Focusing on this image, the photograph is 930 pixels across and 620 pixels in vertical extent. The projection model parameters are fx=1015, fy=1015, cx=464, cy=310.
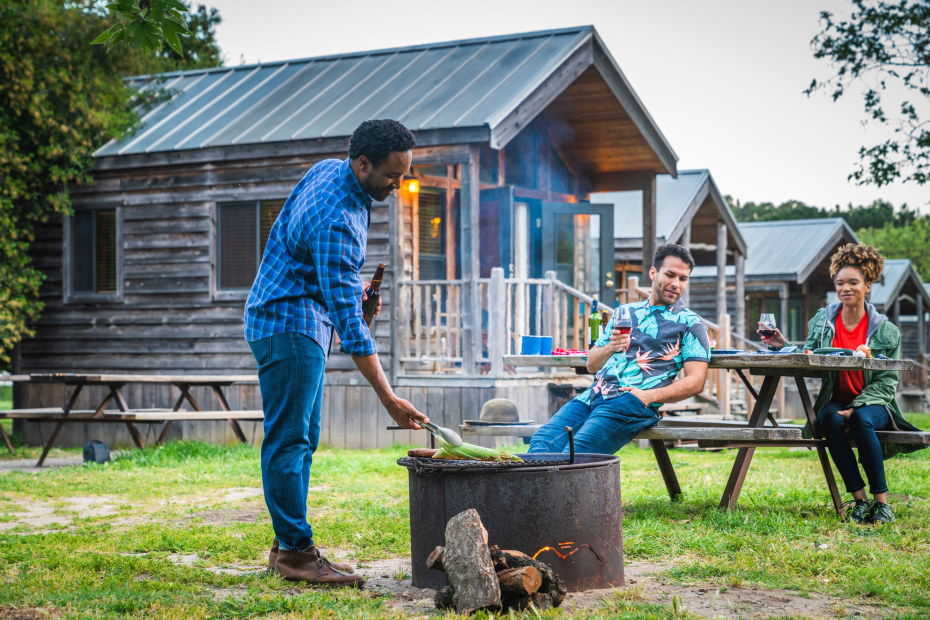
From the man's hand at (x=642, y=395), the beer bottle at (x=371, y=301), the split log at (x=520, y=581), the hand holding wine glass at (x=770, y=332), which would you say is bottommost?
the split log at (x=520, y=581)

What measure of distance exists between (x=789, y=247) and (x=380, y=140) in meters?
23.2

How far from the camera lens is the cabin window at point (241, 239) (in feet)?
41.3

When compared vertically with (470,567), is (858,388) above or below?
above

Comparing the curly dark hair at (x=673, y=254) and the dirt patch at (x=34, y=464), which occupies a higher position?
the curly dark hair at (x=673, y=254)

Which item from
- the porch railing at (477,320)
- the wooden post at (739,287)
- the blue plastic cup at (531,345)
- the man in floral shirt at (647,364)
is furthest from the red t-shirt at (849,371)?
the wooden post at (739,287)

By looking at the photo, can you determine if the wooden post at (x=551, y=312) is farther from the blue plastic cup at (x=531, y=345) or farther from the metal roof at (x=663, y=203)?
the metal roof at (x=663, y=203)

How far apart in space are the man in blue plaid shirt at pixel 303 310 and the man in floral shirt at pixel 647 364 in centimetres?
163

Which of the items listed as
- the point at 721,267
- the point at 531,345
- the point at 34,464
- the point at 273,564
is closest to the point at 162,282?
the point at 34,464

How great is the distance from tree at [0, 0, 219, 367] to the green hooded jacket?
32.8 feet

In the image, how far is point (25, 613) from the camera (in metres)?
3.68

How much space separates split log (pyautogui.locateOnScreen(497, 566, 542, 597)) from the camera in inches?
142

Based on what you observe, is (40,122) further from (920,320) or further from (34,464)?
(920,320)

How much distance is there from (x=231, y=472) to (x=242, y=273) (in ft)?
13.9

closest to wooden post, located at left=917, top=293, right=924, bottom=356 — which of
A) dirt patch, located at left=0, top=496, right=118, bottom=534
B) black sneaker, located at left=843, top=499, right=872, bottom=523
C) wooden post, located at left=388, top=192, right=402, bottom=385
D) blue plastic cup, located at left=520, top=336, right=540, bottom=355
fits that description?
wooden post, located at left=388, top=192, right=402, bottom=385
